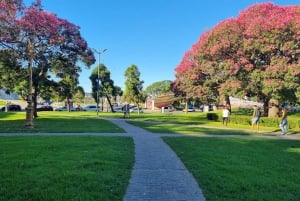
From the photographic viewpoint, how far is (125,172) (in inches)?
311

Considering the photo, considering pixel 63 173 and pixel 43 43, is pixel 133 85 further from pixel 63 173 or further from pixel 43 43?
pixel 63 173

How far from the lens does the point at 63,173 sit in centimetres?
734

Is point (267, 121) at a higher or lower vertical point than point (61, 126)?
higher

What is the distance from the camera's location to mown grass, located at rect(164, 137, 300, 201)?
643 centimetres

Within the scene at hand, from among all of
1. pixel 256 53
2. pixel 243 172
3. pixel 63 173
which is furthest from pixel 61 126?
pixel 243 172

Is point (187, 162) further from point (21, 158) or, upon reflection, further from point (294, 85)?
point (294, 85)

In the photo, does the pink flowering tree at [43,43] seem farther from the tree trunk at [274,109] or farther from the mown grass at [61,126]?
the tree trunk at [274,109]

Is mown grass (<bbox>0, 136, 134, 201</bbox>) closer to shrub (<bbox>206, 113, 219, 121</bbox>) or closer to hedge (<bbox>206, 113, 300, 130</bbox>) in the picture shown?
hedge (<bbox>206, 113, 300, 130</bbox>)

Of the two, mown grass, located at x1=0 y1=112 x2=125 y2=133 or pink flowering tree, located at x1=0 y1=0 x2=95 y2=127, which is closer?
mown grass, located at x1=0 y1=112 x2=125 y2=133

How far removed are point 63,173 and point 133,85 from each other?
4722 centimetres

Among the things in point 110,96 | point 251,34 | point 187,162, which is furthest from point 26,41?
point 110,96

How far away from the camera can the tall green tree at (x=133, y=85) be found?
54.3 m

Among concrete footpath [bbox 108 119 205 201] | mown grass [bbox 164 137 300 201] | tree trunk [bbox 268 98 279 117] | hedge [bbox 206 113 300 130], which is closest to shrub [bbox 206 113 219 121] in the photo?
hedge [bbox 206 113 300 130]

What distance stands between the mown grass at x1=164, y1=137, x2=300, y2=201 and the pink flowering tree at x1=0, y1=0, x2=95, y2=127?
12781 mm
